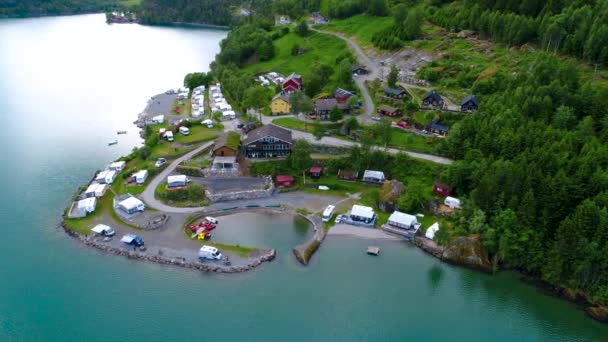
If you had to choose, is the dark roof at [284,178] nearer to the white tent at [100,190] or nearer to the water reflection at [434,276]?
the water reflection at [434,276]

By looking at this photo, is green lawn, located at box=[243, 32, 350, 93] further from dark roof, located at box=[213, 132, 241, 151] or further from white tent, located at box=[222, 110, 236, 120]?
dark roof, located at box=[213, 132, 241, 151]

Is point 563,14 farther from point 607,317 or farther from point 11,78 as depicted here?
point 11,78

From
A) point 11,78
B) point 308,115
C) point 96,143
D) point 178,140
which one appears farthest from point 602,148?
point 11,78

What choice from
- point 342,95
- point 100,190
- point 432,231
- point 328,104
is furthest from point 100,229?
point 342,95

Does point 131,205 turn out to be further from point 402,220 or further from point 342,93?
point 342,93

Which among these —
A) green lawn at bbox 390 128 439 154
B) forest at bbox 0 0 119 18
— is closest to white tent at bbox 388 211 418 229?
green lawn at bbox 390 128 439 154
